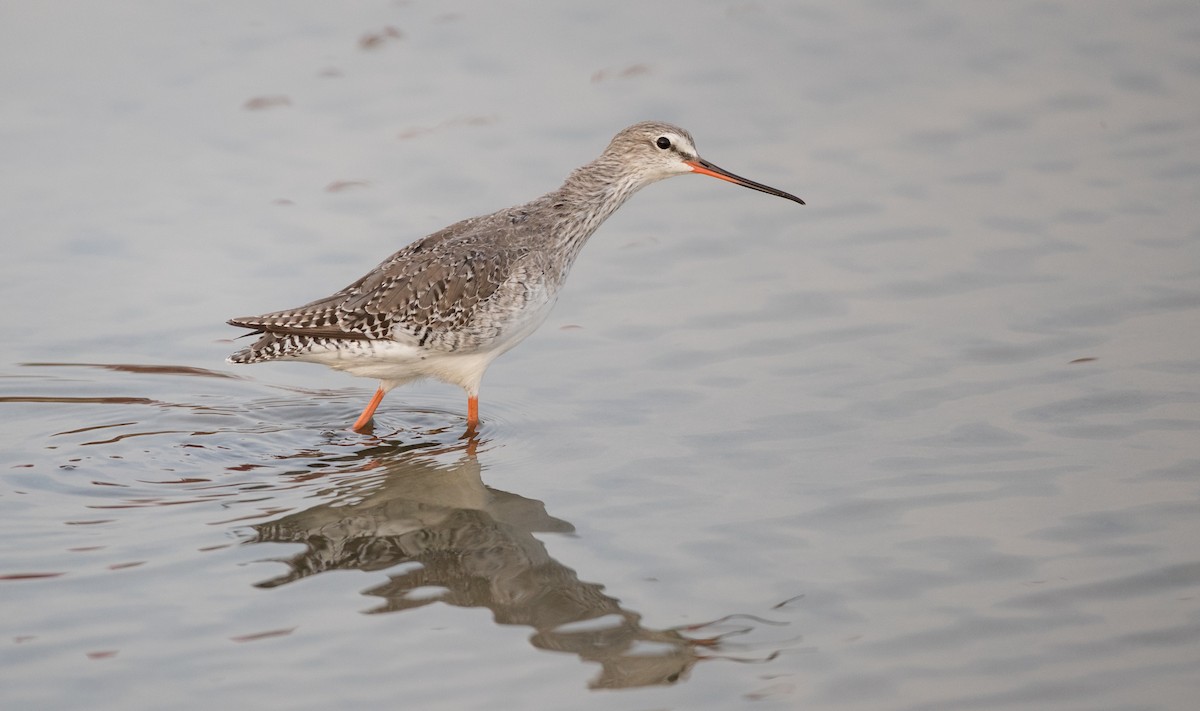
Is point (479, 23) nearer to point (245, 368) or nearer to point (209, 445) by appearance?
point (245, 368)

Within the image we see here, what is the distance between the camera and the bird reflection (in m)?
7.48

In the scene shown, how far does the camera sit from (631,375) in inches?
427

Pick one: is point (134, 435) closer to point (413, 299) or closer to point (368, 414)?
point (368, 414)

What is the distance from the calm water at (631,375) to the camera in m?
7.45

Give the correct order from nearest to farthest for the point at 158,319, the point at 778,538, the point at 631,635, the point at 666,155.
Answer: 1. the point at 631,635
2. the point at 778,538
3. the point at 666,155
4. the point at 158,319

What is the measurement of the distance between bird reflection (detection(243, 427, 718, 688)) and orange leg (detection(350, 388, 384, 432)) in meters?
0.52

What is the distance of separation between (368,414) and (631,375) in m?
1.89

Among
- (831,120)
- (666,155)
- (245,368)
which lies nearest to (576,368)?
(666,155)

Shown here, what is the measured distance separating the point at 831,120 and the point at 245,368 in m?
6.30

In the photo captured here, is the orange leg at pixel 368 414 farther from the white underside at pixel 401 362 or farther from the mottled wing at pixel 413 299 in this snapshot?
the mottled wing at pixel 413 299

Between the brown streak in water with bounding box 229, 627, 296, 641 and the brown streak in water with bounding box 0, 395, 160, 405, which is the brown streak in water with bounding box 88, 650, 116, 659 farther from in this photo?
the brown streak in water with bounding box 0, 395, 160, 405

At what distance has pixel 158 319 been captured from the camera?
463 inches

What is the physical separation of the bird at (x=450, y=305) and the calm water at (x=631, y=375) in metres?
0.54

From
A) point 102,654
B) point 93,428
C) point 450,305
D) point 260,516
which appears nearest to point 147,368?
point 93,428
